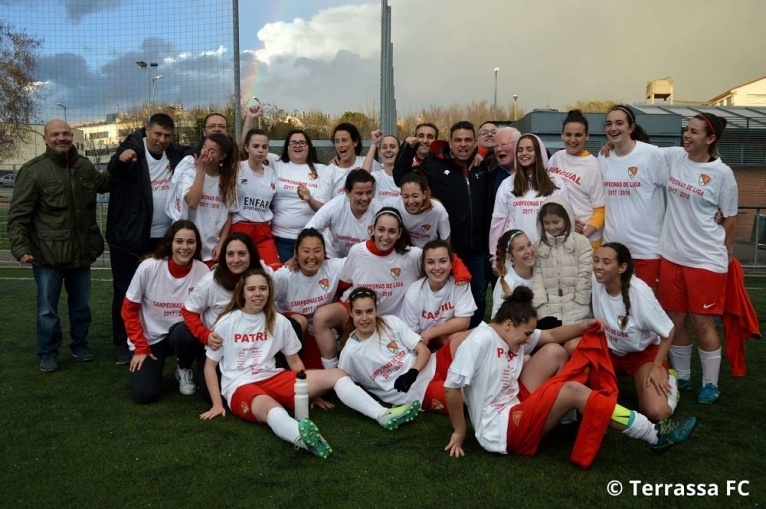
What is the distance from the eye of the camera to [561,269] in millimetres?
3986

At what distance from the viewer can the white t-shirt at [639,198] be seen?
438cm

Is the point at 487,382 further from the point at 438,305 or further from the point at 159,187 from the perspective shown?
the point at 159,187

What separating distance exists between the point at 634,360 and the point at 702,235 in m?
1.02

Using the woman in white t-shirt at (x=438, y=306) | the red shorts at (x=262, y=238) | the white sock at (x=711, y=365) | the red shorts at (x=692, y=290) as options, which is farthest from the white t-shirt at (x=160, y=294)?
the white sock at (x=711, y=365)

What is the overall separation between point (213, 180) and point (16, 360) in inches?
88.8

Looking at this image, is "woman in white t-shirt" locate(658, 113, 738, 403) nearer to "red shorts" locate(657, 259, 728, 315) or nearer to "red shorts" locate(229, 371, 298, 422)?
"red shorts" locate(657, 259, 728, 315)

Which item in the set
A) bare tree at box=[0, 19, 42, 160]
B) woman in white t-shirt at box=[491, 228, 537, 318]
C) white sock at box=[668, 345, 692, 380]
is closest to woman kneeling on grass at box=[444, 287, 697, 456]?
woman in white t-shirt at box=[491, 228, 537, 318]

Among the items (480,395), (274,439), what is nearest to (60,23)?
(274,439)

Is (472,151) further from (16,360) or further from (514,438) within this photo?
(16,360)

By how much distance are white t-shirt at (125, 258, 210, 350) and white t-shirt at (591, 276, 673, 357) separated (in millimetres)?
2704

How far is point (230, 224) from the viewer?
4902 millimetres

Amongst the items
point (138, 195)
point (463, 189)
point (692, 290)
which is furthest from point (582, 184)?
point (138, 195)

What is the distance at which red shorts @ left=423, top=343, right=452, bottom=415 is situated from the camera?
12.6 ft

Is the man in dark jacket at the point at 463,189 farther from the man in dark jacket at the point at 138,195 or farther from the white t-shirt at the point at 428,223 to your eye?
the man in dark jacket at the point at 138,195
